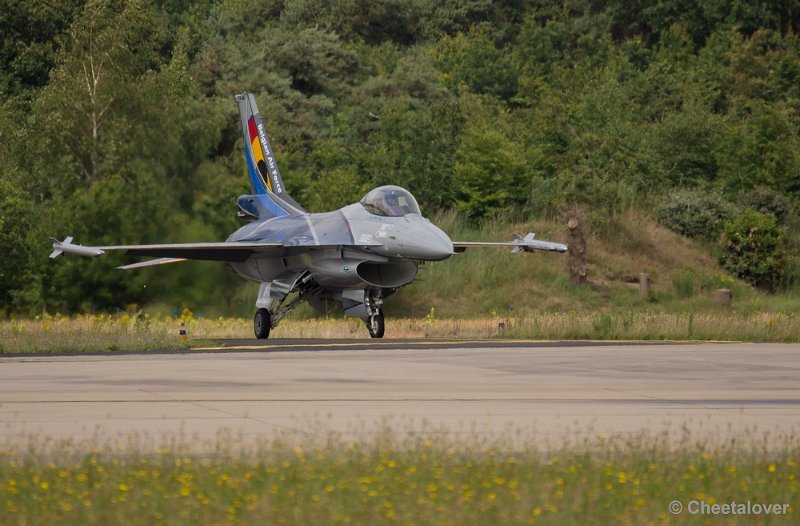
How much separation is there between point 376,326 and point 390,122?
2264 cm

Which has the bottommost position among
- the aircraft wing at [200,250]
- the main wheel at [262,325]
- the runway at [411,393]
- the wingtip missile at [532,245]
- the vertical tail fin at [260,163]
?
the main wheel at [262,325]

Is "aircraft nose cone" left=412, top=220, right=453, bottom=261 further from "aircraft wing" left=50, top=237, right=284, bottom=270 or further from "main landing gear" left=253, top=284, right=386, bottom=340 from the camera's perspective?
"aircraft wing" left=50, top=237, right=284, bottom=270

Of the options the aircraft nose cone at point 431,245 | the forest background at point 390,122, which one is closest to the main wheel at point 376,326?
the aircraft nose cone at point 431,245

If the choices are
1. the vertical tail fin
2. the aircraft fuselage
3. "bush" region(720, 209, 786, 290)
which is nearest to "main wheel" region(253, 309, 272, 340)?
the aircraft fuselage

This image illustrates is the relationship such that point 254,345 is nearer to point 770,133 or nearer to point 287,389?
point 287,389

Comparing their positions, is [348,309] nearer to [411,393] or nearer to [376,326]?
[376,326]

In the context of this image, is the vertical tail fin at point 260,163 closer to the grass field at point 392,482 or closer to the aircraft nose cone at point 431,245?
the aircraft nose cone at point 431,245

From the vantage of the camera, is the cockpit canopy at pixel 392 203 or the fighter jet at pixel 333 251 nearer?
the fighter jet at pixel 333 251

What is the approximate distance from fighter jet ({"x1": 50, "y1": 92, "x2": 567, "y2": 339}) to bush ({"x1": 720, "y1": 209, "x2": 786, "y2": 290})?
14.5 m

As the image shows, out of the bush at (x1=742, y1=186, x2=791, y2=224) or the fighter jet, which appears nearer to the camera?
the fighter jet

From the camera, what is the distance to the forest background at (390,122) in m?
35.0

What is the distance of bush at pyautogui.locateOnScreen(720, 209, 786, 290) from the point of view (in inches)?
1613

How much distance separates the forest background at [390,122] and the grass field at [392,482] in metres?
23.1

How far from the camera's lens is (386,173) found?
45.9 metres
